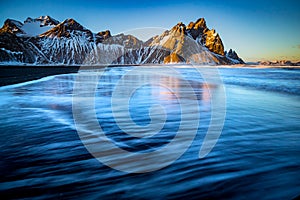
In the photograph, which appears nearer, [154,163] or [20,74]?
[154,163]

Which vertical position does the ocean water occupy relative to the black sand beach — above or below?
below

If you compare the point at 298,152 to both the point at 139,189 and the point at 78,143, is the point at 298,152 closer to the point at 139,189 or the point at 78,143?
the point at 139,189

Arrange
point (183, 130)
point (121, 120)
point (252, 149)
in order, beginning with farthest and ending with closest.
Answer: point (121, 120) → point (183, 130) → point (252, 149)

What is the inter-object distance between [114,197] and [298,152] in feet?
9.40

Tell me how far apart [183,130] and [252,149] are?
1440 millimetres

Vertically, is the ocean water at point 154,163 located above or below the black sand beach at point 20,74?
below

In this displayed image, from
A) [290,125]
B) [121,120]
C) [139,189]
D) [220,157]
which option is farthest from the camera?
[121,120]

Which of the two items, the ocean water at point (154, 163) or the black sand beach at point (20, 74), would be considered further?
the black sand beach at point (20, 74)


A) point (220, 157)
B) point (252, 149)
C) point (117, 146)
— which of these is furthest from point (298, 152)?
Result: point (117, 146)

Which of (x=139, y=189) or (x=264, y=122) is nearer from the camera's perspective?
(x=139, y=189)

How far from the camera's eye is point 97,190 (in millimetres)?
2133

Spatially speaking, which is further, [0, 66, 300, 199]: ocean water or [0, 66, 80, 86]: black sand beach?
[0, 66, 80, 86]: black sand beach

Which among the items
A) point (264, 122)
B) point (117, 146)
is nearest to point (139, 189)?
point (117, 146)

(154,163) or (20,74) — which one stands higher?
(20,74)
